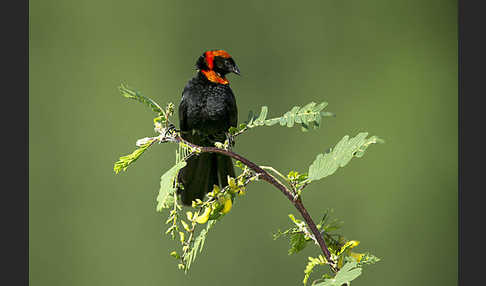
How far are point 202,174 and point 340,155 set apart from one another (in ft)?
1.18

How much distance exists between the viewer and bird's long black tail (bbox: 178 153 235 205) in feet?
2.92

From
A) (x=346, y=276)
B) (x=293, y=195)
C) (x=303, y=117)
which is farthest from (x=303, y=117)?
(x=346, y=276)

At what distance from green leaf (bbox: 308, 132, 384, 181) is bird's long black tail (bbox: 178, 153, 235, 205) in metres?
0.32

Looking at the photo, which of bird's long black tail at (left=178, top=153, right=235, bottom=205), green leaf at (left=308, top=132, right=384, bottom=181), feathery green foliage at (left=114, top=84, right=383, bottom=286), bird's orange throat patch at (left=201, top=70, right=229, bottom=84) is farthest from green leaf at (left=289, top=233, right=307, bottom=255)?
bird's orange throat patch at (left=201, top=70, right=229, bottom=84)

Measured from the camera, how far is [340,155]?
1.96ft

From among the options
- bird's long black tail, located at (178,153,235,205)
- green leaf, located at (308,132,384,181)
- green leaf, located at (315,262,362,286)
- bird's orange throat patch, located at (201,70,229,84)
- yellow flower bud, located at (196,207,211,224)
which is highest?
bird's orange throat patch, located at (201,70,229,84)

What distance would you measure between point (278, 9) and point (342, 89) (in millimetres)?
396

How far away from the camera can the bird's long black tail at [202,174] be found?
0.89 metres

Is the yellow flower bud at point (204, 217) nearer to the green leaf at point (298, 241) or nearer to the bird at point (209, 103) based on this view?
the green leaf at point (298, 241)

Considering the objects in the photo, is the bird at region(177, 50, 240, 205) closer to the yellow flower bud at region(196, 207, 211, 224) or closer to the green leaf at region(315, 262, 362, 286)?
the yellow flower bud at region(196, 207, 211, 224)

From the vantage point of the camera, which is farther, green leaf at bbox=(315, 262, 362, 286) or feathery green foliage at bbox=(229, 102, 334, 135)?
feathery green foliage at bbox=(229, 102, 334, 135)

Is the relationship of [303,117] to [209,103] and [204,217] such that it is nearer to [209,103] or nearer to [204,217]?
[204,217]

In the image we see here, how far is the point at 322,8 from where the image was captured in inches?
76.3

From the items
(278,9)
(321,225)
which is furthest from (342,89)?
(321,225)
